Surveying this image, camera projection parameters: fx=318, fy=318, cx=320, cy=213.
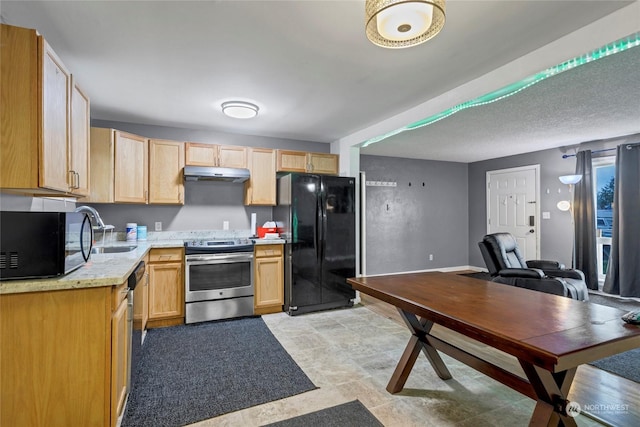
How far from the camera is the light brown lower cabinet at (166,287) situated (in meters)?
3.44

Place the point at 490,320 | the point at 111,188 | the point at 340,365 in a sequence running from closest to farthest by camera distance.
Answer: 1. the point at 490,320
2. the point at 340,365
3. the point at 111,188

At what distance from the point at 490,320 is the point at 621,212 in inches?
190

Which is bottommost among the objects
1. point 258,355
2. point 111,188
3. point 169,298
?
point 258,355

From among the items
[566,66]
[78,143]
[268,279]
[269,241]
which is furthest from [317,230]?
[566,66]

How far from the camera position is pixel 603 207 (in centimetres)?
509

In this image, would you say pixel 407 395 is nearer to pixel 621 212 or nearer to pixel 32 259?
pixel 32 259

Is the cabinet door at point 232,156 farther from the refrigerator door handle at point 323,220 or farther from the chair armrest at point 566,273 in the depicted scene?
the chair armrest at point 566,273

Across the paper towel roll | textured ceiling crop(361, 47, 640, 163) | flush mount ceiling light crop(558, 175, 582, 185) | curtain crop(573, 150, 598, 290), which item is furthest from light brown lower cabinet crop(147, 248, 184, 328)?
curtain crop(573, 150, 598, 290)

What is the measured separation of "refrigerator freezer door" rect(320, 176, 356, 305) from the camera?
4055mm

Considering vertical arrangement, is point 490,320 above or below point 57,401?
above

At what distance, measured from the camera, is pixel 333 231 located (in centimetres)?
410

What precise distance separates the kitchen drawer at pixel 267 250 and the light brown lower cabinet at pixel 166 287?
859mm

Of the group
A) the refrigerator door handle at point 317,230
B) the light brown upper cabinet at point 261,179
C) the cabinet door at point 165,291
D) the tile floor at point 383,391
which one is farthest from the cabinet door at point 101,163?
the tile floor at point 383,391

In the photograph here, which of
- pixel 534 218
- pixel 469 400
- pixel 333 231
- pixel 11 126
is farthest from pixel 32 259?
pixel 534 218
